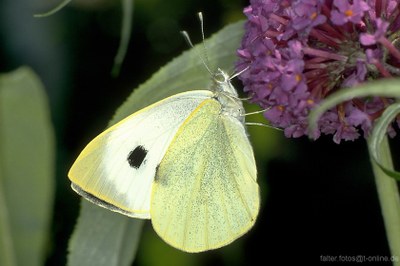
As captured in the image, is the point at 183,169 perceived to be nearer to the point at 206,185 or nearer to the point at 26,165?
the point at 206,185

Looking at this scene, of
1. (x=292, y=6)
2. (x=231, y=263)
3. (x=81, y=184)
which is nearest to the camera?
(x=292, y=6)

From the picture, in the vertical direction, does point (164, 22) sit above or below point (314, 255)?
above

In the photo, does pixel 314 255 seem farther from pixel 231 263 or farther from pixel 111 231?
pixel 111 231

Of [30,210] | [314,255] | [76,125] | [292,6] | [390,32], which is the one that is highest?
[292,6]

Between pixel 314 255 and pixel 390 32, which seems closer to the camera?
pixel 390 32

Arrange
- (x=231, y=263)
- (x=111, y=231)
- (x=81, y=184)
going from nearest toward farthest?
(x=81, y=184), (x=111, y=231), (x=231, y=263)

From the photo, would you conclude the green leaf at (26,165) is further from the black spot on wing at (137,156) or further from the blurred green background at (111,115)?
the blurred green background at (111,115)

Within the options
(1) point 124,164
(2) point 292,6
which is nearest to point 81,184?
(1) point 124,164

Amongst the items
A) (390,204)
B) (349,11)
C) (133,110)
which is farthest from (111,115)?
(349,11)
